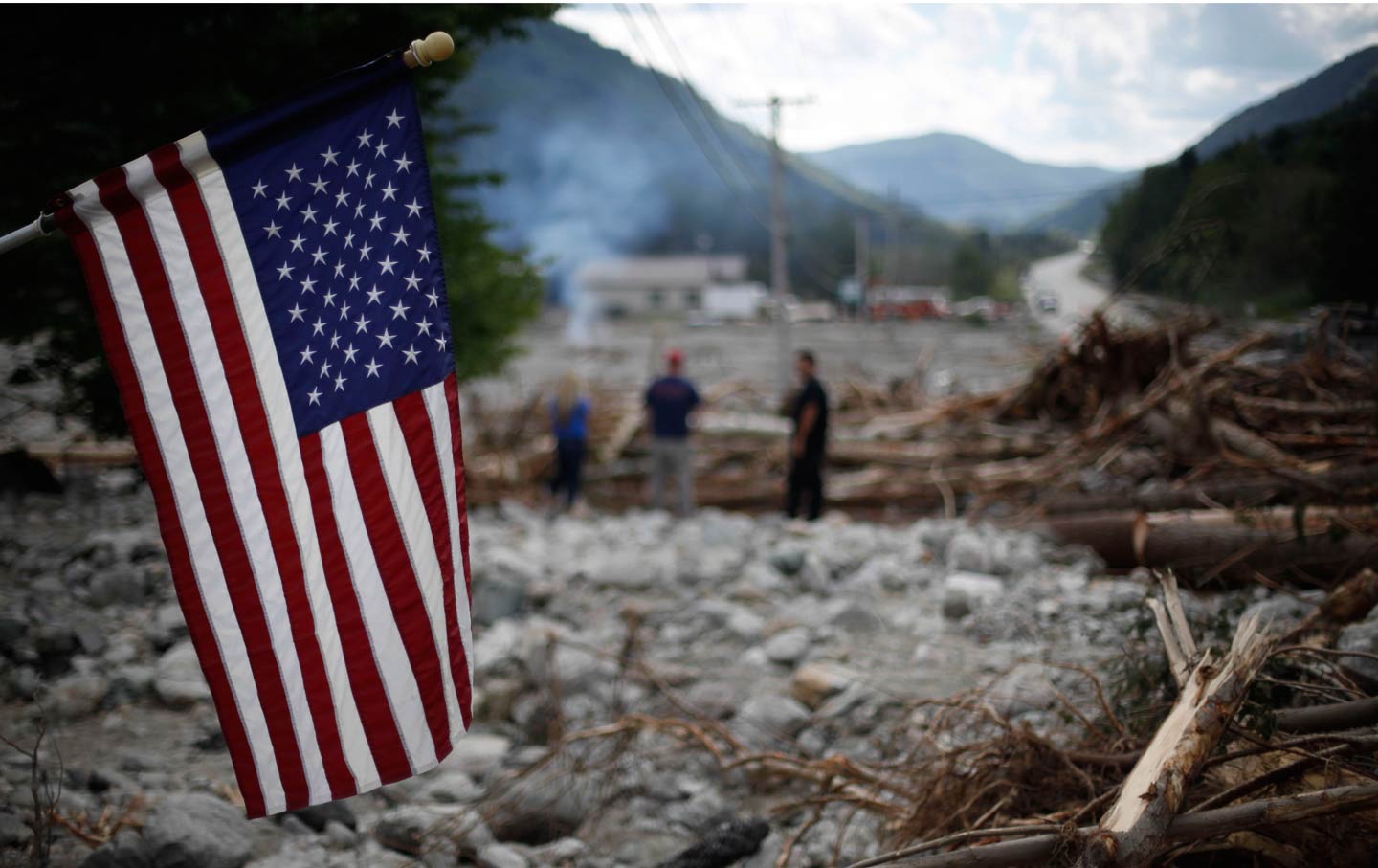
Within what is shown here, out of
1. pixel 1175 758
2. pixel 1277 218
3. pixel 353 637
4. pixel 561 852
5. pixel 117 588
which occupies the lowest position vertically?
pixel 561 852

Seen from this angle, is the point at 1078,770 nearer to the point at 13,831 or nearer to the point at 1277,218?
the point at 13,831

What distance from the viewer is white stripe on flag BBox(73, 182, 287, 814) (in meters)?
2.33

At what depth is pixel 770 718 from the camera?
14.8ft

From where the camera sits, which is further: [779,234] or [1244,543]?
[779,234]

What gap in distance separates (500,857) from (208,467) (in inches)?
79.6

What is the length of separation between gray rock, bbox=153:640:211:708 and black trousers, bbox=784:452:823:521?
5.68 metres

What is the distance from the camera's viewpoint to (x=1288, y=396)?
720 cm

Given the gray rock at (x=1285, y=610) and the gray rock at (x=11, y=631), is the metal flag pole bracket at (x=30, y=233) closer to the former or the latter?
the gray rock at (x=11, y=631)

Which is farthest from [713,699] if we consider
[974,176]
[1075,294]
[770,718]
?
[974,176]

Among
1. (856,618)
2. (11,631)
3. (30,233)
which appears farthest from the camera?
(856,618)

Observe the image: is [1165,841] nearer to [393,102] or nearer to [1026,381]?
[393,102]

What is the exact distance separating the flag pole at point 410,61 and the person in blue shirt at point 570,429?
22.2ft

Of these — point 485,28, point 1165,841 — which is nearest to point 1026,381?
point 485,28

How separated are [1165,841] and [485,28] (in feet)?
22.4
